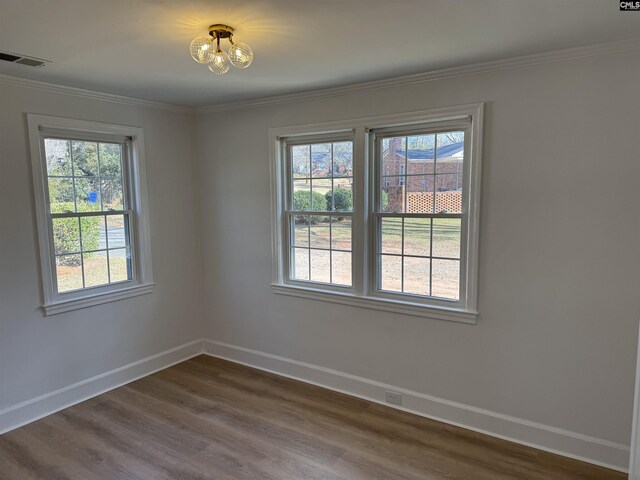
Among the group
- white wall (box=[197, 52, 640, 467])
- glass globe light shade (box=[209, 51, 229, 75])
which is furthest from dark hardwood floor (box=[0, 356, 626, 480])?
glass globe light shade (box=[209, 51, 229, 75])

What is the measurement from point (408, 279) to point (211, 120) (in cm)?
247

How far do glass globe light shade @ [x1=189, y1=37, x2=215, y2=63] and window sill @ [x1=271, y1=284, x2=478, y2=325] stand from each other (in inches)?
83.8

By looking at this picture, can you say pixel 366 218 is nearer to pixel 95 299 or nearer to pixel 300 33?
pixel 300 33

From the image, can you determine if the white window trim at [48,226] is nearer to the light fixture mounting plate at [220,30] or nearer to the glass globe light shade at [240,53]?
the light fixture mounting plate at [220,30]

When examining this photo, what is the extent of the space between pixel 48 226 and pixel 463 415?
135 inches

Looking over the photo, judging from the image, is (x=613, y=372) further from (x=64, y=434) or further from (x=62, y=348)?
(x=62, y=348)

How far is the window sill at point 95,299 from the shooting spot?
3195 mm

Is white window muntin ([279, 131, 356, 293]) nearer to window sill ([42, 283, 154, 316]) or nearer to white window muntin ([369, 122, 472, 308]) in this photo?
white window muntin ([369, 122, 472, 308])

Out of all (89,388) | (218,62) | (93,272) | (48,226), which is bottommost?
(89,388)

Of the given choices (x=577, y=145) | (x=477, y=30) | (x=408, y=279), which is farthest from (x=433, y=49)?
(x=408, y=279)

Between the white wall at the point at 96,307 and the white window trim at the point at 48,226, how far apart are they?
52 millimetres

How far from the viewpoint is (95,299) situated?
11.4 feet

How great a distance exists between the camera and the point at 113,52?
7.89 feet

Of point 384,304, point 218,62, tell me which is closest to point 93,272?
point 218,62
